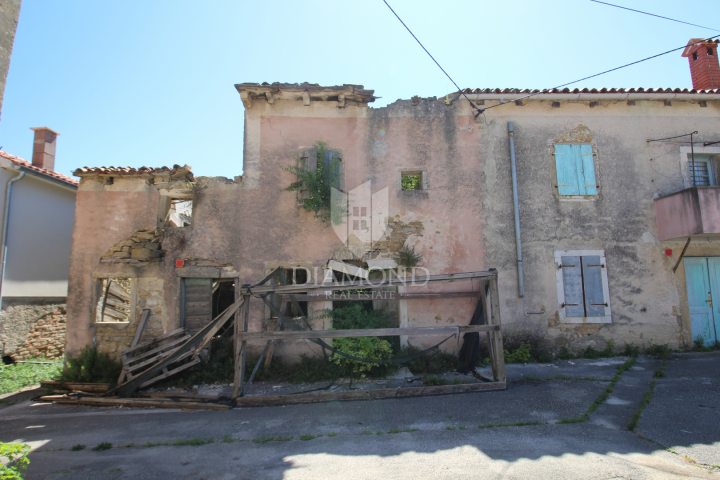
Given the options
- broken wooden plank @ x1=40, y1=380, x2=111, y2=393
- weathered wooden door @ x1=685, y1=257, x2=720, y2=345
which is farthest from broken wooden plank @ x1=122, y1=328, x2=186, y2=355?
weathered wooden door @ x1=685, y1=257, x2=720, y2=345

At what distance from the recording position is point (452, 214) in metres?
8.23

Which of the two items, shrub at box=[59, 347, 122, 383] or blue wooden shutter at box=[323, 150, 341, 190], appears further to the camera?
blue wooden shutter at box=[323, 150, 341, 190]

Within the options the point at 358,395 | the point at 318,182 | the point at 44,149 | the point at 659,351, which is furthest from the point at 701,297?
the point at 44,149

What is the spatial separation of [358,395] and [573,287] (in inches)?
208

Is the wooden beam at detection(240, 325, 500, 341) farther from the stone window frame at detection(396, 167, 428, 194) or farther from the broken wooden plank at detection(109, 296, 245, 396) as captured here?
the stone window frame at detection(396, 167, 428, 194)

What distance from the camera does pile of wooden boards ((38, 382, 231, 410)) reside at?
586 cm

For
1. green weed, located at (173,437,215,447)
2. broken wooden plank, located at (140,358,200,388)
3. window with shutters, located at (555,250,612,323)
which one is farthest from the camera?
window with shutters, located at (555,250,612,323)

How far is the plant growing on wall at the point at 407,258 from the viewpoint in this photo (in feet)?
25.8

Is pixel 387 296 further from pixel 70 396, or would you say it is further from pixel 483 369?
pixel 70 396

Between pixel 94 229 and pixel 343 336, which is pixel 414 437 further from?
pixel 94 229

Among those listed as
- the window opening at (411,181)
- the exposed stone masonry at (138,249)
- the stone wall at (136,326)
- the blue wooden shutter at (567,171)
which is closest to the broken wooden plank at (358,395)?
the stone wall at (136,326)

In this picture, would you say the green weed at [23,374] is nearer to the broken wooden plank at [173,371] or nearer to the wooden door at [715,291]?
the broken wooden plank at [173,371]

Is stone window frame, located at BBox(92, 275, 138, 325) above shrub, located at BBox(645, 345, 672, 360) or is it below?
above

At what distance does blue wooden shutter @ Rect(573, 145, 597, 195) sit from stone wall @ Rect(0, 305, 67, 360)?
1317 centimetres
